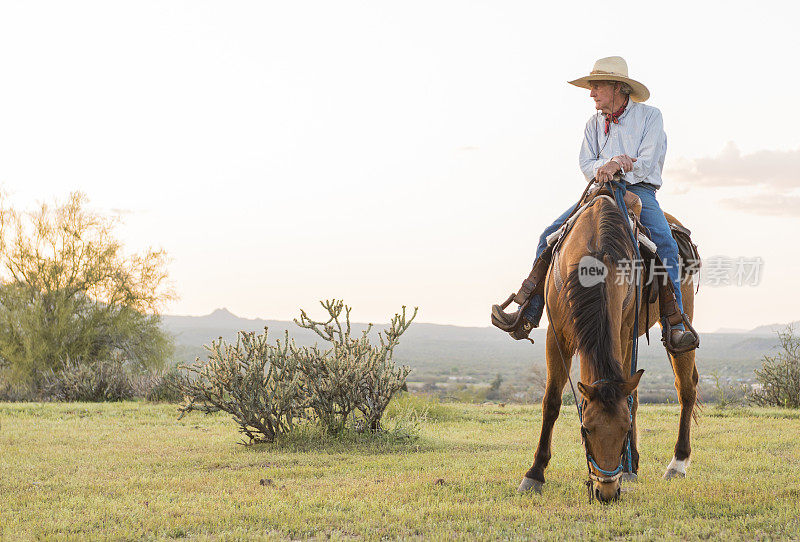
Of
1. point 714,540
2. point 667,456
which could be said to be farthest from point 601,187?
point 667,456

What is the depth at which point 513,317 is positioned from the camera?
6797 millimetres

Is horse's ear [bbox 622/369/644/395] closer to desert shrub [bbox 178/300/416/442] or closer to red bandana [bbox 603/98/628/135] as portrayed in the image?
red bandana [bbox 603/98/628/135]

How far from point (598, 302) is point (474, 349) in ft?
319

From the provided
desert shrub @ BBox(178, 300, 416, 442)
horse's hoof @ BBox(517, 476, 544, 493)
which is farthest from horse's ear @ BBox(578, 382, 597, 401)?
desert shrub @ BBox(178, 300, 416, 442)

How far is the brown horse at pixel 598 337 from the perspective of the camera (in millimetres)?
4918

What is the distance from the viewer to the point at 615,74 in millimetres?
6777

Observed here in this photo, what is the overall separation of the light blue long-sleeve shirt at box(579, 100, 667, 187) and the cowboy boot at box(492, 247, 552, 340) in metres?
1.02

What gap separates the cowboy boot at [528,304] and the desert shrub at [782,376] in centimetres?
1028

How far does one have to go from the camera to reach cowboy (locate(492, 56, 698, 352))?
21.9 feet

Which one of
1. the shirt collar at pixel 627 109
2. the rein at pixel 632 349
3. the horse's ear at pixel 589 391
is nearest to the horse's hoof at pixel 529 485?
the rein at pixel 632 349

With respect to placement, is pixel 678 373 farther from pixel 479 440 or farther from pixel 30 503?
pixel 30 503

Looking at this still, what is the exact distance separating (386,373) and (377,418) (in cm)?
61

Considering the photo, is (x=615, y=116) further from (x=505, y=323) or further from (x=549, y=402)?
(x=549, y=402)

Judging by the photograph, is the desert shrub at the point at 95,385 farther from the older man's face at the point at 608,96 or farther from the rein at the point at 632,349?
the older man's face at the point at 608,96
